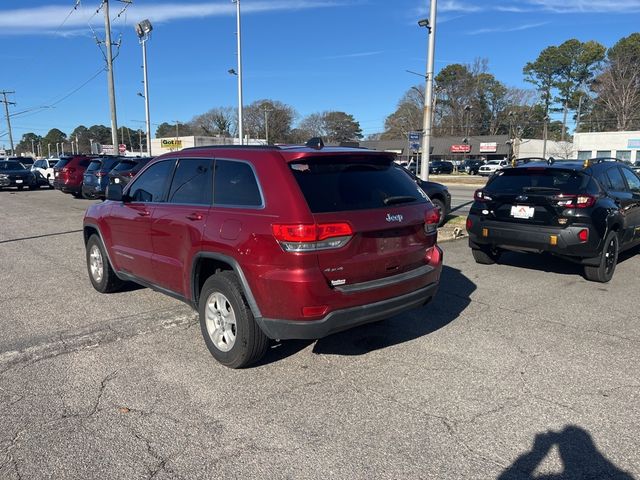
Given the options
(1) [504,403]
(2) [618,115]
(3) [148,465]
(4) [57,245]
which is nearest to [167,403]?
(3) [148,465]

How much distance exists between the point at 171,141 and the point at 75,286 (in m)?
71.4

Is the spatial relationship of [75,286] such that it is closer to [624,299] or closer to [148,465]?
[148,465]

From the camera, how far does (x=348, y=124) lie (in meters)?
116

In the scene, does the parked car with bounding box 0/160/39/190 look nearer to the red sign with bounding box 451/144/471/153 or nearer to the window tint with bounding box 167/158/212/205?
the window tint with bounding box 167/158/212/205

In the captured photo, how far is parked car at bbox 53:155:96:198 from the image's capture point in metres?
20.1

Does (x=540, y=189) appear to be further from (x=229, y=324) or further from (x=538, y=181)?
(x=229, y=324)

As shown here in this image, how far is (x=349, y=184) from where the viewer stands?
3.87 m

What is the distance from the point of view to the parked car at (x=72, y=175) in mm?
20141

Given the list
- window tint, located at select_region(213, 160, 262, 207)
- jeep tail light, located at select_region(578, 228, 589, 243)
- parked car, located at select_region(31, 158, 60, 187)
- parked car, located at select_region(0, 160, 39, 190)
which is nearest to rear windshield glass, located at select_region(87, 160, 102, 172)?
parked car, located at select_region(0, 160, 39, 190)

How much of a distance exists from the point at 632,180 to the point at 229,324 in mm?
7153

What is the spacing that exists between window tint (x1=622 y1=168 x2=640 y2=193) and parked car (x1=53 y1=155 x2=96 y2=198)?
19.1m

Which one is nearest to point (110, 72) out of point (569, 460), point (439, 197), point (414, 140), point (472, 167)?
point (414, 140)

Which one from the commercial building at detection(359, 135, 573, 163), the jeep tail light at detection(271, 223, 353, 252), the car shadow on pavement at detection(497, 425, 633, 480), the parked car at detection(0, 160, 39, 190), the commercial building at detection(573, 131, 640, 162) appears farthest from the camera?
the commercial building at detection(359, 135, 573, 163)

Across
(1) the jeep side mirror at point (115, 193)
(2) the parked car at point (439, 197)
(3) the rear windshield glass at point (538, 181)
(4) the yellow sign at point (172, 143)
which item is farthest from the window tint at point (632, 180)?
(4) the yellow sign at point (172, 143)
